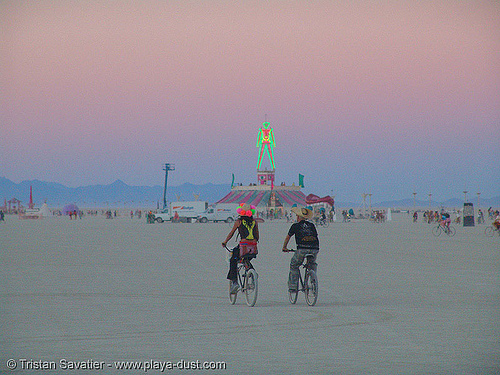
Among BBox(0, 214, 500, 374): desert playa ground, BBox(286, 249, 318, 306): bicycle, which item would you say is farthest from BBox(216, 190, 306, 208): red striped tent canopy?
BBox(286, 249, 318, 306): bicycle

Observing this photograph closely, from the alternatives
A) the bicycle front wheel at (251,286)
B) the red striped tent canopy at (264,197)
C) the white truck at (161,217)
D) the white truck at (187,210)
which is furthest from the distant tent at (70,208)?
the bicycle front wheel at (251,286)

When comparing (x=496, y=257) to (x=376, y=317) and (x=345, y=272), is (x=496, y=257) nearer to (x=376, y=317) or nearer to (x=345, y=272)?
(x=345, y=272)

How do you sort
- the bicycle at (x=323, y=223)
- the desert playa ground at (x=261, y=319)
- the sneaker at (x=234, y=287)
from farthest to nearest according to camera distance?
the bicycle at (x=323, y=223)
the sneaker at (x=234, y=287)
the desert playa ground at (x=261, y=319)

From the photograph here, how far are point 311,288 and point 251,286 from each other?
96 centimetres

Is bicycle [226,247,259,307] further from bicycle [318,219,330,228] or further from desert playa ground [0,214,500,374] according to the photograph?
bicycle [318,219,330,228]

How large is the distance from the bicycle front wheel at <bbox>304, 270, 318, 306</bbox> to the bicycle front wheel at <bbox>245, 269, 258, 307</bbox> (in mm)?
847

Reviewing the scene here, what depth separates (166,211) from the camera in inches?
3295

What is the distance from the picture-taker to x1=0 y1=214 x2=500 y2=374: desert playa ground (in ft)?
25.4

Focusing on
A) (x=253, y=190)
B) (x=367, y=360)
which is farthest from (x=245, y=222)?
(x=253, y=190)

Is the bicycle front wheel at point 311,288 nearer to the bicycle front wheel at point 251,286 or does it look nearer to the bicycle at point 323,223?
the bicycle front wheel at point 251,286

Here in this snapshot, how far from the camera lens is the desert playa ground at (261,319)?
774cm

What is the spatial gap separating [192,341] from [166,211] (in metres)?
75.5

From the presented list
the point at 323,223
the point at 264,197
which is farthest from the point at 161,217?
the point at 264,197

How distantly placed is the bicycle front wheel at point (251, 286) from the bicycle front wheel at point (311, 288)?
2.78 feet
